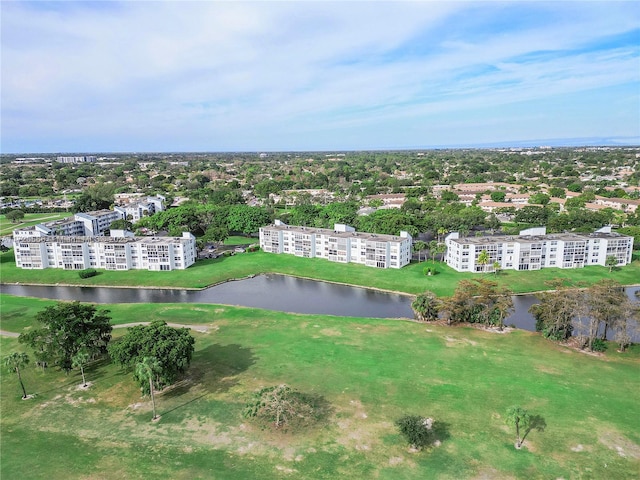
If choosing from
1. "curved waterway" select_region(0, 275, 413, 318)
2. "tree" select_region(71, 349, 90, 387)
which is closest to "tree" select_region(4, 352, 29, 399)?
"tree" select_region(71, 349, 90, 387)

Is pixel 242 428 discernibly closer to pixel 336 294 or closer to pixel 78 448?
pixel 78 448

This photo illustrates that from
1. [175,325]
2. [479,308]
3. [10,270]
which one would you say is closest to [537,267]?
[479,308]

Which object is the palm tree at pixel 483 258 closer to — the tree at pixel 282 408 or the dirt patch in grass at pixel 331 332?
the dirt patch in grass at pixel 331 332

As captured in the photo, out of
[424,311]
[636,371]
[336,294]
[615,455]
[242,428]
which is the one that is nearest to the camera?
[615,455]

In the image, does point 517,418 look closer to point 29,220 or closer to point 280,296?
point 280,296

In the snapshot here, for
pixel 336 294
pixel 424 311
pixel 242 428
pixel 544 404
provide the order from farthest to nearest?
1. pixel 336 294
2. pixel 424 311
3. pixel 544 404
4. pixel 242 428

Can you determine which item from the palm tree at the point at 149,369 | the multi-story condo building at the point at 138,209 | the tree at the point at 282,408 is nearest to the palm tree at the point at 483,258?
the tree at the point at 282,408
